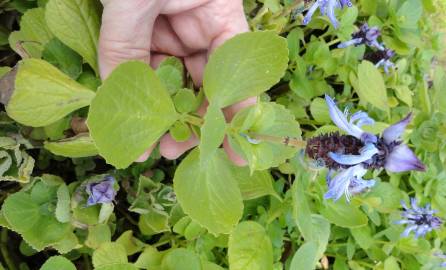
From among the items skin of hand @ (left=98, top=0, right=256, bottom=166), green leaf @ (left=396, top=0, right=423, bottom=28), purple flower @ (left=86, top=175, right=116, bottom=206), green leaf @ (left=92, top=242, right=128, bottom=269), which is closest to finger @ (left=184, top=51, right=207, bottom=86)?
skin of hand @ (left=98, top=0, right=256, bottom=166)

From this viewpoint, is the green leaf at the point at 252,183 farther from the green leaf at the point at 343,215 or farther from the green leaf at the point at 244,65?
the green leaf at the point at 244,65

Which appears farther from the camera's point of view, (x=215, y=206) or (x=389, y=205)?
(x=389, y=205)

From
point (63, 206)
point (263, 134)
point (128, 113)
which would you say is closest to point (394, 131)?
point (263, 134)

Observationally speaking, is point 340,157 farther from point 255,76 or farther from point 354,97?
point 354,97

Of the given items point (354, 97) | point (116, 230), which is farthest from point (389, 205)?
point (116, 230)

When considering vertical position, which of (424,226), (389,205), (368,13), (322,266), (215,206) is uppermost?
(215,206)

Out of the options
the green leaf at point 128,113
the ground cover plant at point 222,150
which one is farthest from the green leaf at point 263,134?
the green leaf at point 128,113

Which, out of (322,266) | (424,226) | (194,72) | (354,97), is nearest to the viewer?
(194,72)
